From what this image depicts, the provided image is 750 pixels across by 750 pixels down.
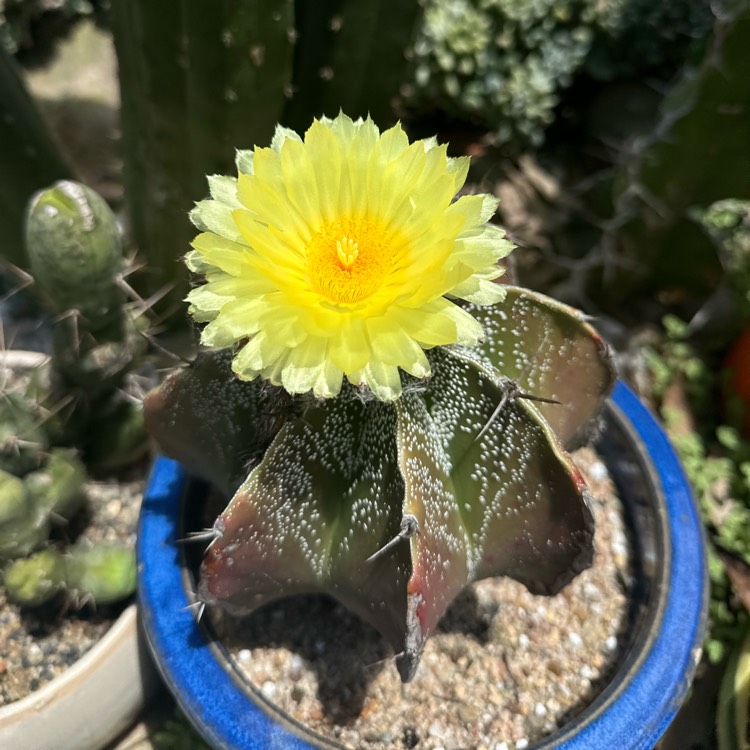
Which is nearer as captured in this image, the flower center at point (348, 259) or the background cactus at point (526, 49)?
the flower center at point (348, 259)

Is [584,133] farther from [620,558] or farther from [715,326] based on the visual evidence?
[620,558]

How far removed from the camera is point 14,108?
1.19m

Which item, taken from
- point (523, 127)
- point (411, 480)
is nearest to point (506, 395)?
point (411, 480)

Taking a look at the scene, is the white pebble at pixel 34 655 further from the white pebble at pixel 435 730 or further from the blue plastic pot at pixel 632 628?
the white pebble at pixel 435 730

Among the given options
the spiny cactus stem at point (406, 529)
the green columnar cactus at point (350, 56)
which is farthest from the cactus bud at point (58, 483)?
the green columnar cactus at point (350, 56)

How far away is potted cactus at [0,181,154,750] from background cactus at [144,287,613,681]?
0.25 m

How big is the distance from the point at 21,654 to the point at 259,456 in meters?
0.54

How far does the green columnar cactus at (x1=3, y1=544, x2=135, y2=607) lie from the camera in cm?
93

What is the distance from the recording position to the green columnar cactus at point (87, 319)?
906 mm

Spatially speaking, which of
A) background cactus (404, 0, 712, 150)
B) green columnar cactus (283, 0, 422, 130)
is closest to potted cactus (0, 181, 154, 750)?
green columnar cactus (283, 0, 422, 130)

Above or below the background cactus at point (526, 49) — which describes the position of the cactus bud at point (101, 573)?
below

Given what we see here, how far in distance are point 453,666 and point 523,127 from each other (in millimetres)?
1353

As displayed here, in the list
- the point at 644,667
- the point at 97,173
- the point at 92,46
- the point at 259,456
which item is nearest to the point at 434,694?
the point at 644,667

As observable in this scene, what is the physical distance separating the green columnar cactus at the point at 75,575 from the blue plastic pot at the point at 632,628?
0.09 metres
